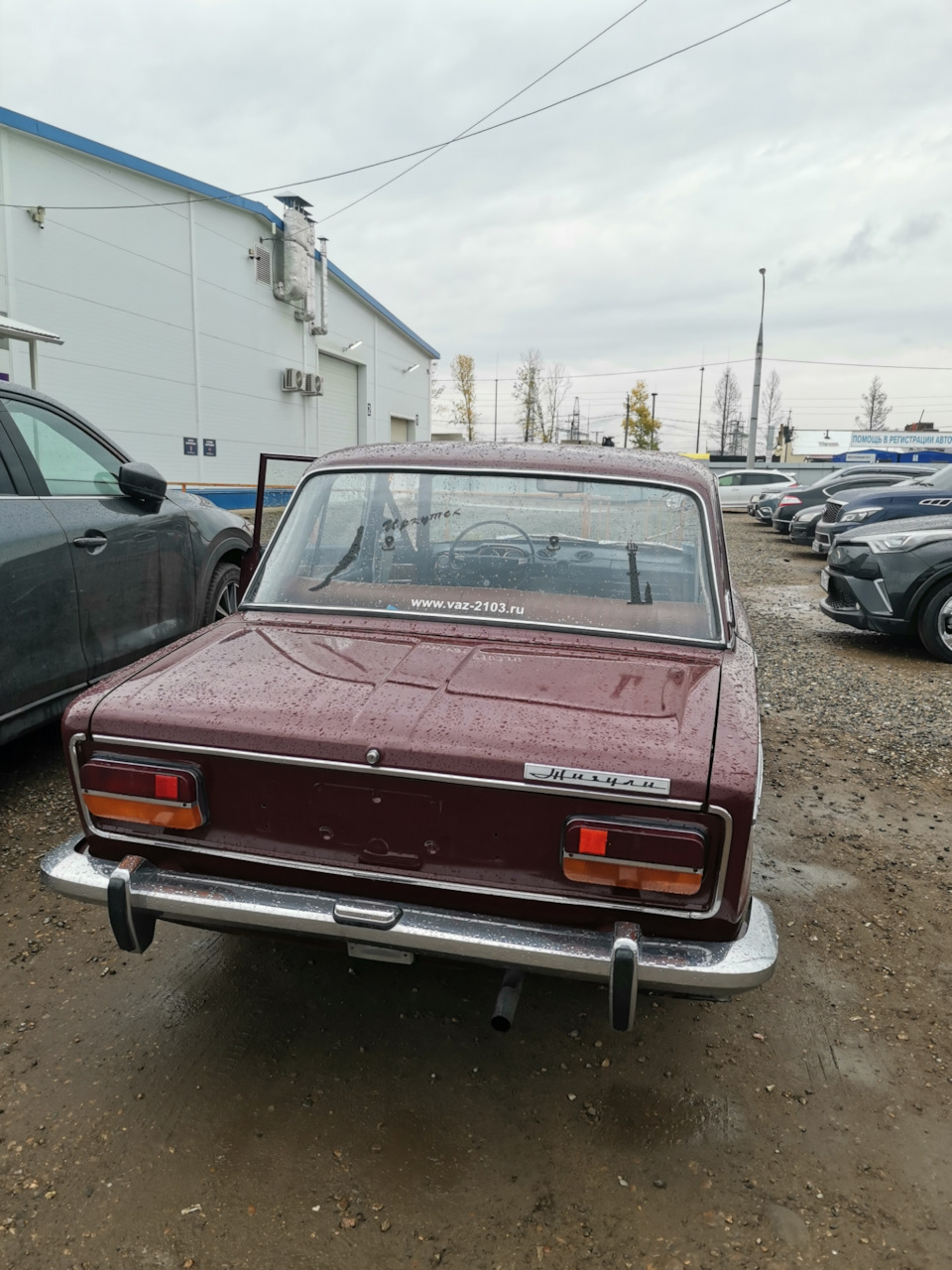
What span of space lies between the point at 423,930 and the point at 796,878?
7.02 feet

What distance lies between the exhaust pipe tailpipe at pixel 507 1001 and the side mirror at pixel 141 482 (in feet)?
11.0

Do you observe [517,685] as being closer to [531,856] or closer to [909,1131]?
[531,856]

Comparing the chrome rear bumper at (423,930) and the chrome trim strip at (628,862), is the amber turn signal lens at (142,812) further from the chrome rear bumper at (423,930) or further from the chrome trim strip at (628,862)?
the chrome trim strip at (628,862)

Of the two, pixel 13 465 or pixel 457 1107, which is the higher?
pixel 13 465

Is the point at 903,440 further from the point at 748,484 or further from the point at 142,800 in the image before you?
the point at 142,800

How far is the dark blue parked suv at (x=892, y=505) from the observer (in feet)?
34.6

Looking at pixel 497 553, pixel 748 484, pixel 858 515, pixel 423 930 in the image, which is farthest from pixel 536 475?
pixel 748 484

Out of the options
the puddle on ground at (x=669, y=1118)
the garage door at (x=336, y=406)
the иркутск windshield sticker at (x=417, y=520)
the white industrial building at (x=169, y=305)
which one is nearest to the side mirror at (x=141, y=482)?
the иркутск windshield sticker at (x=417, y=520)

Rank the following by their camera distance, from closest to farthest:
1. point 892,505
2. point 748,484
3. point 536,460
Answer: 1. point 536,460
2. point 892,505
3. point 748,484

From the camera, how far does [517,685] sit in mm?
2248

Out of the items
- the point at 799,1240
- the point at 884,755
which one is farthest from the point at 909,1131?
the point at 884,755

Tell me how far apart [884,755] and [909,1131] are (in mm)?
3093

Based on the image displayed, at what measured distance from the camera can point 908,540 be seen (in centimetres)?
705

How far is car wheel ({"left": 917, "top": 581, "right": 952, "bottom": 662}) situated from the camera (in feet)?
23.1
